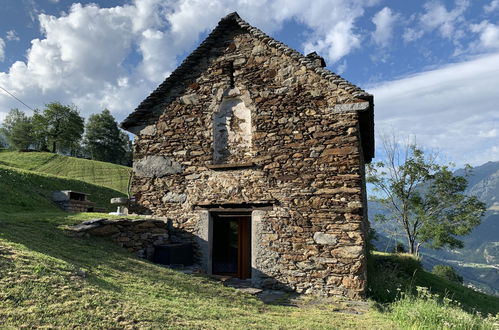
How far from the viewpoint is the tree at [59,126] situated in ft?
191

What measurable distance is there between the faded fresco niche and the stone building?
0.11 feet

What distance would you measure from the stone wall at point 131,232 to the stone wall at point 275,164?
0.76 metres

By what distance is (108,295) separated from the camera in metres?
4.94

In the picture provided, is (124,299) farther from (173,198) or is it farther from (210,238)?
(173,198)

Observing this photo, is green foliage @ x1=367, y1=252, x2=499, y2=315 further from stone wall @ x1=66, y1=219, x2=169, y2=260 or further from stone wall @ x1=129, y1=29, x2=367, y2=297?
stone wall @ x1=66, y1=219, x2=169, y2=260

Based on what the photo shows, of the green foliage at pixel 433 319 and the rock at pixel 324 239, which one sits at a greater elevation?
the rock at pixel 324 239

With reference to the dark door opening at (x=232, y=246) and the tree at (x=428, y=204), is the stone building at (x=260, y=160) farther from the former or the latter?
the tree at (x=428, y=204)

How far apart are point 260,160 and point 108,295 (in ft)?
19.4

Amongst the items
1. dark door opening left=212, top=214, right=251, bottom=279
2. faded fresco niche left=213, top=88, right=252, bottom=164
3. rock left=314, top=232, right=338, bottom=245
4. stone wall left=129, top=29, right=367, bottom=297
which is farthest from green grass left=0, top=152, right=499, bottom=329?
faded fresco niche left=213, top=88, right=252, bottom=164

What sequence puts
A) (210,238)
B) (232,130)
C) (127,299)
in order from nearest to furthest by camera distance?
(127,299)
(210,238)
(232,130)

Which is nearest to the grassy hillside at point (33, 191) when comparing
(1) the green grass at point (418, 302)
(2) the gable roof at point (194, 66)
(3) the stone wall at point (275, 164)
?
(2) the gable roof at point (194, 66)

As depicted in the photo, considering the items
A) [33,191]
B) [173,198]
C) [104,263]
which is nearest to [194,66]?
[173,198]

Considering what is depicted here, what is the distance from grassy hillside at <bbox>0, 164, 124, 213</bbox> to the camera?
51.8 feet

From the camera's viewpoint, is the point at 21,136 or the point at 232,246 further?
the point at 21,136
